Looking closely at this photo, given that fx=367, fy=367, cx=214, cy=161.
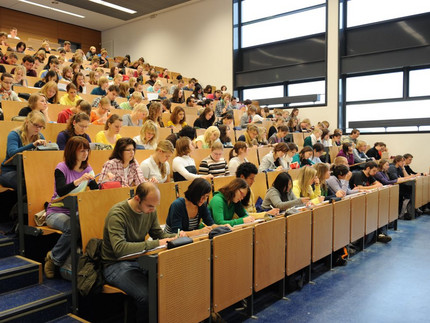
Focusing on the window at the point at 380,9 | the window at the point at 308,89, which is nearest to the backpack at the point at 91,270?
the window at the point at 308,89

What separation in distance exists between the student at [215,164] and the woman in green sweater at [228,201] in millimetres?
955

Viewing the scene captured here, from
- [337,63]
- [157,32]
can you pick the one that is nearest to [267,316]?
[337,63]

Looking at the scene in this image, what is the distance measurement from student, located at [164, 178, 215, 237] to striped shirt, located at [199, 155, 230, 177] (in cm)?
126

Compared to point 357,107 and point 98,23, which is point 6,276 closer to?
point 357,107

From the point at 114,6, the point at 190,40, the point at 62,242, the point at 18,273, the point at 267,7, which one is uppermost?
the point at 114,6

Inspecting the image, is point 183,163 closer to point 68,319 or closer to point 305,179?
point 305,179

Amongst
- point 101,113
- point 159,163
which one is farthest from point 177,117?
point 159,163

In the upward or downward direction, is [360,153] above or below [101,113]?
below

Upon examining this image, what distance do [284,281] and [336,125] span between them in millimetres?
6609

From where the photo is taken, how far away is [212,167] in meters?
4.01

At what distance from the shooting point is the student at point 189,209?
2.60 metres

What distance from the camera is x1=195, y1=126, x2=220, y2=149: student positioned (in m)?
4.55

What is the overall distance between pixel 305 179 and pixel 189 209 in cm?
176

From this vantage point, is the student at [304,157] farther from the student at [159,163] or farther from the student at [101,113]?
the student at [101,113]
